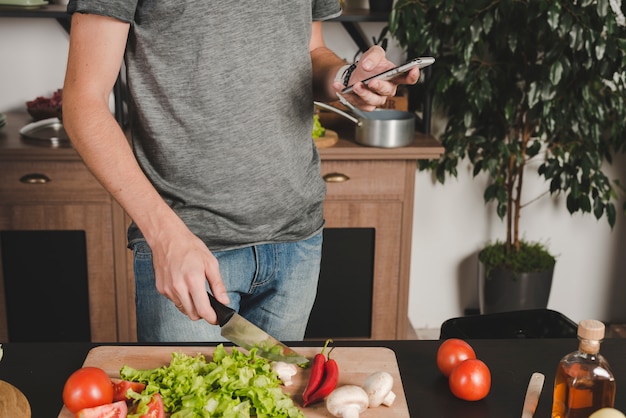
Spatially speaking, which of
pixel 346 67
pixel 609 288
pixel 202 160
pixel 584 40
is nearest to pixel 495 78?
pixel 584 40

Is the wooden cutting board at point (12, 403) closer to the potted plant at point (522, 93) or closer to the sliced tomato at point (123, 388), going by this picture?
the sliced tomato at point (123, 388)

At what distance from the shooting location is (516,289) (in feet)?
9.69

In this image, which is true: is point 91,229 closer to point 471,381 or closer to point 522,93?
point 522,93

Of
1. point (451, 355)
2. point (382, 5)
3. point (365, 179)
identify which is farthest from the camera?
point (382, 5)

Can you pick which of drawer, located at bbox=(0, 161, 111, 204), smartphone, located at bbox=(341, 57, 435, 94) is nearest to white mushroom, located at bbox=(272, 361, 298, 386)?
smartphone, located at bbox=(341, 57, 435, 94)

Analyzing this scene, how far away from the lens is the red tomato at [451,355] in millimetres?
1224

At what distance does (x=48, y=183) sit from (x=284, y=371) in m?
1.66

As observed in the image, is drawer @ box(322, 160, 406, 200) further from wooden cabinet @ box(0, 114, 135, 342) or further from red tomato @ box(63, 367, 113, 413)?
red tomato @ box(63, 367, 113, 413)

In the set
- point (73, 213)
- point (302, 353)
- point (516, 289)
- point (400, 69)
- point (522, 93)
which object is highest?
point (400, 69)

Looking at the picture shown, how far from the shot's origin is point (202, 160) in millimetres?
1387

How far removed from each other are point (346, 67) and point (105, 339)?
67.9 inches

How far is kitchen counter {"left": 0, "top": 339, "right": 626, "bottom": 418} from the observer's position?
1166mm

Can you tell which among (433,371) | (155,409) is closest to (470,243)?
(433,371)

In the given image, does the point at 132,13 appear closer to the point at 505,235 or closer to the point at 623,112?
the point at 623,112
